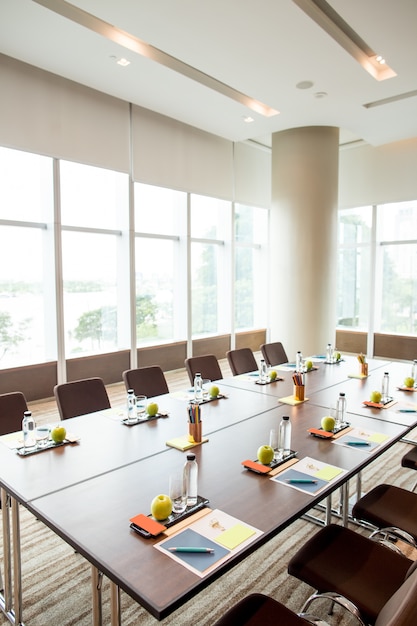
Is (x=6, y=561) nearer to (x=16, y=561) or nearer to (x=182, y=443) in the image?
(x=16, y=561)

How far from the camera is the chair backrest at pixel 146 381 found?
373cm

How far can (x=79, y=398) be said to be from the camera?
3.30 m

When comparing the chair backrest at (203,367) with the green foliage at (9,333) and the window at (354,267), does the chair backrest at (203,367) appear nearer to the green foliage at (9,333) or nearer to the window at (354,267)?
the green foliage at (9,333)

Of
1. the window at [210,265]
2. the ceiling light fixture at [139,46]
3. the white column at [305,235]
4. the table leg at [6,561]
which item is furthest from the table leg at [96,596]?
the window at [210,265]

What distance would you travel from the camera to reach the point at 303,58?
195 inches

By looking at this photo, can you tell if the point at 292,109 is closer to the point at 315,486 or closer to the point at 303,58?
the point at 303,58

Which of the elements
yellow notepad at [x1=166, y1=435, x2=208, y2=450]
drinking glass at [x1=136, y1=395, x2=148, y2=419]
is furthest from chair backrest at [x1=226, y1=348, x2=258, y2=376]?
yellow notepad at [x1=166, y1=435, x2=208, y2=450]

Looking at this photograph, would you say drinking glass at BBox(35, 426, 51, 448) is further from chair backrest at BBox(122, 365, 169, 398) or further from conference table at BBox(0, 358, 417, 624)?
chair backrest at BBox(122, 365, 169, 398)

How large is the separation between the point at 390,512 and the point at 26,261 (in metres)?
5.27

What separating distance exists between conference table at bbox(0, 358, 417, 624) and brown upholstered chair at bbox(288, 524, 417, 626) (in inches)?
9.9

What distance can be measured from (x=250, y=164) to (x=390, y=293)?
3.78 meters

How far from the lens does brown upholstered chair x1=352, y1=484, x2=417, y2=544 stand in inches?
84.0

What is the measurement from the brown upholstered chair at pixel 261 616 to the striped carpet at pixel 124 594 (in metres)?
0.71

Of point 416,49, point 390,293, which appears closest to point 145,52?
point 416,49
